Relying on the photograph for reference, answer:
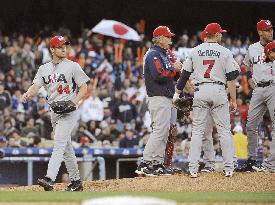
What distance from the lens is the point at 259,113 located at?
448 inches

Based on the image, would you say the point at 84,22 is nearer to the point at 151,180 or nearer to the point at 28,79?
the point at 28,79

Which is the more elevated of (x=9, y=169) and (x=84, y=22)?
(x=84, y=22)

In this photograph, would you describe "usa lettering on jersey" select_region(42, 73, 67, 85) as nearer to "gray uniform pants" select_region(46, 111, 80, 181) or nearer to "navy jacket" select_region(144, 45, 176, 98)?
"gray uniform pants" select_region(46, 111, 80, 181)

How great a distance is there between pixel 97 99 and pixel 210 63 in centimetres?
844

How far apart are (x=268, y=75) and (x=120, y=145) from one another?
6.45m

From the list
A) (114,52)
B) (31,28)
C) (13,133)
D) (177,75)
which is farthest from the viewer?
(31,28)

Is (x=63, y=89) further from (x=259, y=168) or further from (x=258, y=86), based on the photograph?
(x=259, y=168)

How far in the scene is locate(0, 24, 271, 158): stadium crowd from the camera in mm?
16984

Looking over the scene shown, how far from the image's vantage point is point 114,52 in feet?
72.9

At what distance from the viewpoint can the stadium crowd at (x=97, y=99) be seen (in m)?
17.0

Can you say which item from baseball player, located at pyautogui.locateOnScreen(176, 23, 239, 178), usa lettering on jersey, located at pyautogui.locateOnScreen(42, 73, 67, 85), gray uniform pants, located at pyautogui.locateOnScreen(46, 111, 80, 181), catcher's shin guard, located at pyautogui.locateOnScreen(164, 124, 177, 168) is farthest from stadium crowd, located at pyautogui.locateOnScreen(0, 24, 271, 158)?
gray uniform pants, located at pyautogui.locateOnScreen(46, 111, 80, 181)

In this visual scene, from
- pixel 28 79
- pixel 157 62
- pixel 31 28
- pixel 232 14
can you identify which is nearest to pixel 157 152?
pixel 157 62

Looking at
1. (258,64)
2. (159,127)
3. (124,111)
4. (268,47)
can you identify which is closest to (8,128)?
(124,111)

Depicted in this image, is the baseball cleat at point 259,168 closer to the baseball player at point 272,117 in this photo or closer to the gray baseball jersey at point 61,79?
the baseball player at point 272,117
